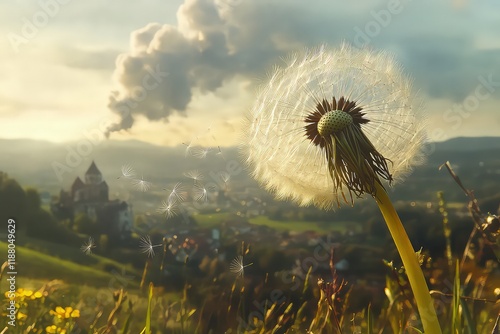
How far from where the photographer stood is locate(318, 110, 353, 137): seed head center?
2.39 meters

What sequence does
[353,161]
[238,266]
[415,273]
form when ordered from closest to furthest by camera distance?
[415,273]
[353,161]
[238,266]

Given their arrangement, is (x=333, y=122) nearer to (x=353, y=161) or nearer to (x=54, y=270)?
(x=353, y=161)

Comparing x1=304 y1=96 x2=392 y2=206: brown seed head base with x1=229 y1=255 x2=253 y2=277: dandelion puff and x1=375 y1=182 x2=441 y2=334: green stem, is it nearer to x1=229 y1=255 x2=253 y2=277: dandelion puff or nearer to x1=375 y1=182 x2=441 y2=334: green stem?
x1=375 y1=182 x2=441 y2=334: green stem

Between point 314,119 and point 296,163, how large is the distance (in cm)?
37

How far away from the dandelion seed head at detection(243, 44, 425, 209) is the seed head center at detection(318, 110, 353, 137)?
0.05 ft

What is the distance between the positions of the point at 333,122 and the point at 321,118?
95 millimetres

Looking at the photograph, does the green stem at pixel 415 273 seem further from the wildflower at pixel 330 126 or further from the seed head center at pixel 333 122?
the seed head center at pixel 333 122

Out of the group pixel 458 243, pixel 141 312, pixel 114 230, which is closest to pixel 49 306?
pixel 141 312

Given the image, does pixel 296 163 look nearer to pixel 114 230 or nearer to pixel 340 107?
pixel 340 107

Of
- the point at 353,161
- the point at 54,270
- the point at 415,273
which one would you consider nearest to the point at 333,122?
the point at 353,161

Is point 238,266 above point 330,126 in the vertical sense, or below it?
below

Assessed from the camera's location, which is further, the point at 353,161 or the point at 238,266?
the point at 238,266

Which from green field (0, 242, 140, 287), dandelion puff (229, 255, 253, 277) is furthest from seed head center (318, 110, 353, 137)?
green field (0, 242, 140, 287)

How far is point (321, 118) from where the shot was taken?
247cm
